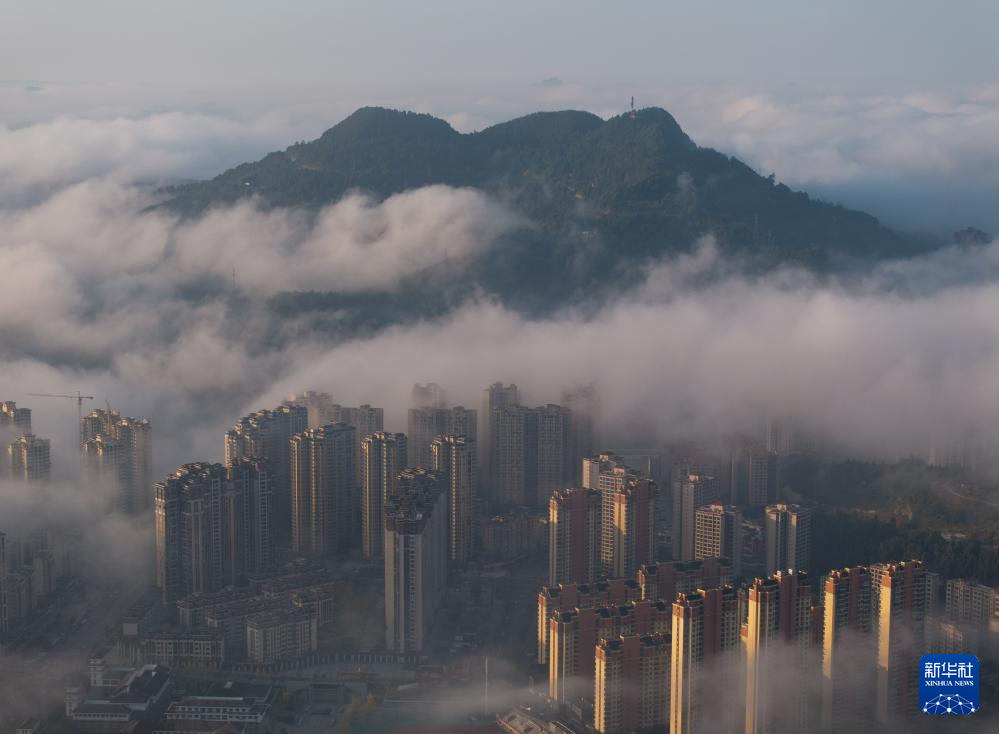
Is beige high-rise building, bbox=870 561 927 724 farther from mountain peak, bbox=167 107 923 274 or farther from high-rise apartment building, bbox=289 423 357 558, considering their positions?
mountain peak, bbox=167 107 923 274

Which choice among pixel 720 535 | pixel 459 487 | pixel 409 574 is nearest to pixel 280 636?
pixel 409 574

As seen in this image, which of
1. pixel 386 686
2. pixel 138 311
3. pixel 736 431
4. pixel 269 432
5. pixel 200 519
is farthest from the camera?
pixel 138 311

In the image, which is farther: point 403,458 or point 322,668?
point 403,458

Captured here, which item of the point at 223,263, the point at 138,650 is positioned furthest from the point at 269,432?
the point at 223,263

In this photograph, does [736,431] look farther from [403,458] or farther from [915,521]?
[403,458]

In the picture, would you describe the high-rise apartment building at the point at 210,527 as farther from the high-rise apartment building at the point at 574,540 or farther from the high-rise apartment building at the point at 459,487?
the high-rise apartment building at the point at 574,540

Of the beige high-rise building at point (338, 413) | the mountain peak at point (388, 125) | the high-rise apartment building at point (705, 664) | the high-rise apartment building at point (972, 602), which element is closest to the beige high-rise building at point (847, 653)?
the high-rise apartment building at point (705, 664)

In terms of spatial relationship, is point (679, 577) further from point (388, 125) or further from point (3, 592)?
point (388, 125)
